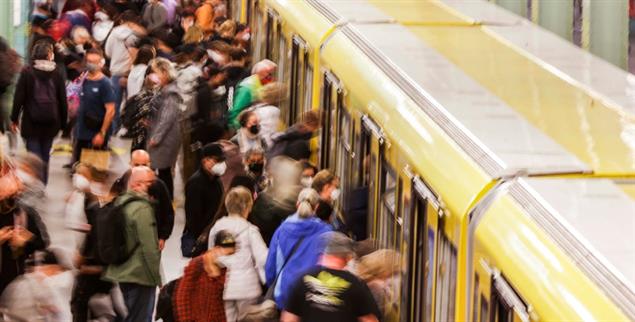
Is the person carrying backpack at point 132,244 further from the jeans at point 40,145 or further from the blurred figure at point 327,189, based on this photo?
the jeans at point 40,145

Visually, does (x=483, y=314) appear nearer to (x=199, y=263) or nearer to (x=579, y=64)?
(x=199, y=263)

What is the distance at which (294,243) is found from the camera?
31.2ft

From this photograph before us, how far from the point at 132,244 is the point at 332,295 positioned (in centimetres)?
276

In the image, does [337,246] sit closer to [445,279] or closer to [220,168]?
[445,279]

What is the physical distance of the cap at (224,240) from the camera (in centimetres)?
948

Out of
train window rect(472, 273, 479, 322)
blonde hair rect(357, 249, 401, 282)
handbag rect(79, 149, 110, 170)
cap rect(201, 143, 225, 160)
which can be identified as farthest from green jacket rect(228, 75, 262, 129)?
train window rect(472, 273, 479, 322)

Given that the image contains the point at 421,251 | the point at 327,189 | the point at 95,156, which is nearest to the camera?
the point at 421,251

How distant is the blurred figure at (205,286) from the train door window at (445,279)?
2211mm

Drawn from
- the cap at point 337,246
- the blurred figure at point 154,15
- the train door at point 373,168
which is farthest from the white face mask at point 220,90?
the cap at point 337,246

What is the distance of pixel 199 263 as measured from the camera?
9461 mm

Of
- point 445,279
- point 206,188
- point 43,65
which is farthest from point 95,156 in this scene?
point 445,279

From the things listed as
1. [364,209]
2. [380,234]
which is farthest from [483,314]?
[364,209]

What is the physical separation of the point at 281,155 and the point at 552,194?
494cm

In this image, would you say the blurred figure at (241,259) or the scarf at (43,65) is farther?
the scarf at (43,65)
